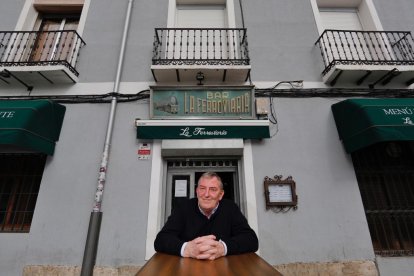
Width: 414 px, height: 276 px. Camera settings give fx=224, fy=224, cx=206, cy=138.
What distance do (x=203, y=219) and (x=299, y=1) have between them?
21.0ft

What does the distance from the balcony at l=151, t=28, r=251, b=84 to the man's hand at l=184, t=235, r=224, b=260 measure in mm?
3831

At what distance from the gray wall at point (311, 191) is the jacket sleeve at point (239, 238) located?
91.2 inches

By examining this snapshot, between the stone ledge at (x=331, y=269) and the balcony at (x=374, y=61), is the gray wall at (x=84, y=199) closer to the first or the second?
the stone ledge at (x=331, y=269)

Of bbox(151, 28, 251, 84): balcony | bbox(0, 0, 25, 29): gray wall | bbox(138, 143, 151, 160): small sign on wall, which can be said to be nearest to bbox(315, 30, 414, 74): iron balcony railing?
bbox(151, 28, 251, 84): balcony

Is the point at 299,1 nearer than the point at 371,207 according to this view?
No

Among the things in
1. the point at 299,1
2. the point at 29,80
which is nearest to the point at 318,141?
the point at 299,1

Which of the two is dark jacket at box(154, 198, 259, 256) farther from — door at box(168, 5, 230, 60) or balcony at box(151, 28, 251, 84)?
door at box(168, 5, 230, 60)

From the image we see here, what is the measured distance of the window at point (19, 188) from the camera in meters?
4.29

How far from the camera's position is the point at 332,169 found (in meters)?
4.39

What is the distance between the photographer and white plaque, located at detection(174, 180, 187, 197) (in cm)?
462

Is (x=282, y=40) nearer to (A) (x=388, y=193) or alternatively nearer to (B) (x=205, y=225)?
(A) (x=388, y=193)

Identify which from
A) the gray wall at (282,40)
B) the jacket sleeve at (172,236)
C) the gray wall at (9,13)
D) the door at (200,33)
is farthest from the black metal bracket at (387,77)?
the gray wall at (9,13)

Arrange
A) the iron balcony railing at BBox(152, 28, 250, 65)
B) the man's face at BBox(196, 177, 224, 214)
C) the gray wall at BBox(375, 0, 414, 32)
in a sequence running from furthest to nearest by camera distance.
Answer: the gray wall at BBox(375, 0, 414, 32) → the iron balcony railing at BBox(152, 28, 250, 65) → the man's face at BBox(196, 177, 224, 214)

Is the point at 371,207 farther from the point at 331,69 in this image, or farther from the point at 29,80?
the point at 29,80
